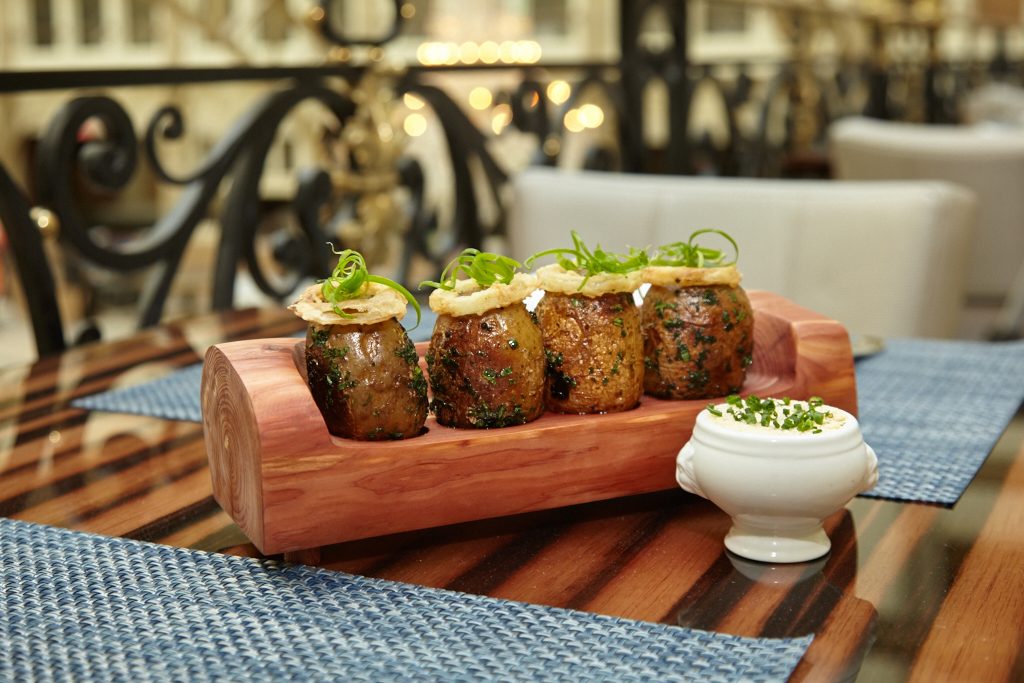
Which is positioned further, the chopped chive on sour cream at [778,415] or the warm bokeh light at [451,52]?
the warm bokeh light at [451,52]

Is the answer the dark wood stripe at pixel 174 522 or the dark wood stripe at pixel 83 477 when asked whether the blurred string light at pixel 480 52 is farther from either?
the dark wood stripe at pixel 174 522

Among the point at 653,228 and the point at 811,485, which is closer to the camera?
the point at 811,485

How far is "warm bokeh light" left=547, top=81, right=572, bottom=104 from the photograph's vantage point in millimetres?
2551

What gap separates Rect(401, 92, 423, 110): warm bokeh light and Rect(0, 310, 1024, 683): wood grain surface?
1.22m

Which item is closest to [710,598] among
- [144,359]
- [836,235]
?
[144,359]

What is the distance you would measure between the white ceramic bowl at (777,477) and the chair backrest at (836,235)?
42.5 inches

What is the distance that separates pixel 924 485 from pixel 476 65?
159 cm

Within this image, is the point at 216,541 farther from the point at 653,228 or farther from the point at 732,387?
the point at 653,228

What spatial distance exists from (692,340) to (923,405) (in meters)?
0.36

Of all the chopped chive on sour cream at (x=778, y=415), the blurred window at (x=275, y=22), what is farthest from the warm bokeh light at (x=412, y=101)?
the chopped chive on sour cream at (x=778, y=415)

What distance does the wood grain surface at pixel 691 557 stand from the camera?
0.62 m

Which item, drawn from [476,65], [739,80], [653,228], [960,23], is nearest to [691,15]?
[739,80]

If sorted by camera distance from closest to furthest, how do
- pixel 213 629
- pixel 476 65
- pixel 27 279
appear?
pixel 213 629 < pixel 27 279 < pixel 476 65

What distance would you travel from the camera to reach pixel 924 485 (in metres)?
0.85
